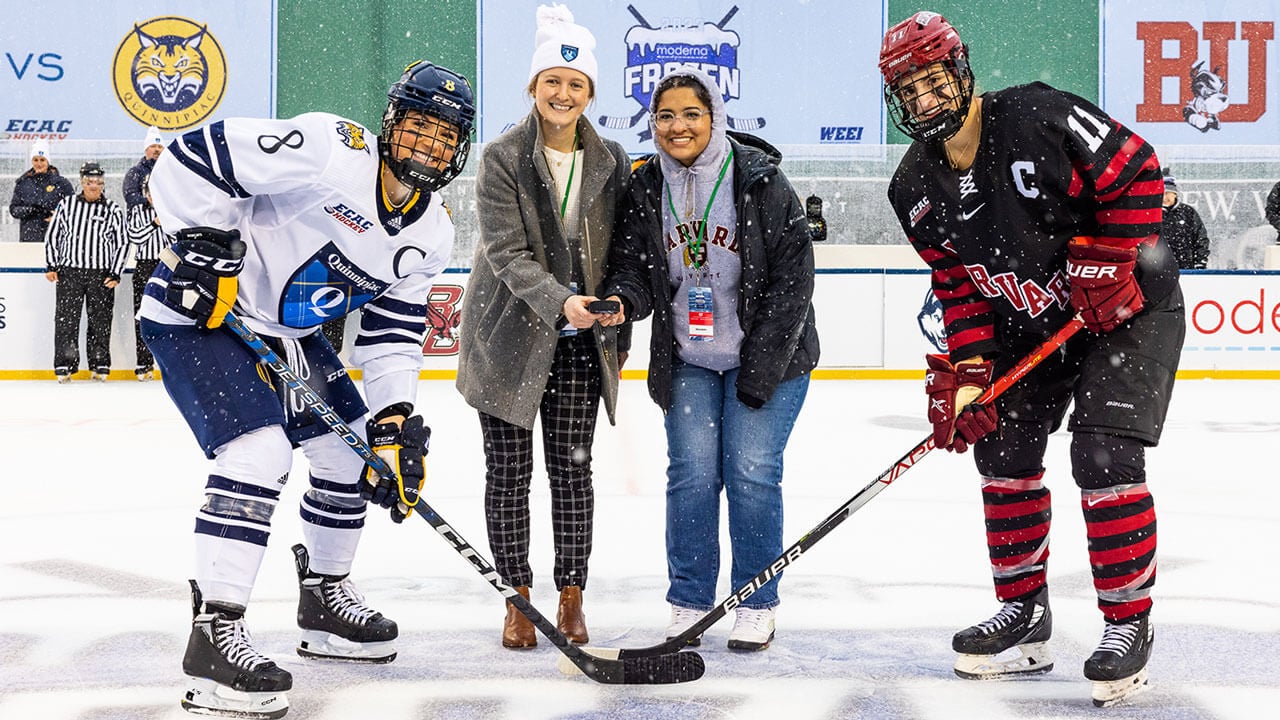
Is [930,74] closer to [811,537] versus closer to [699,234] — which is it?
[699,234]

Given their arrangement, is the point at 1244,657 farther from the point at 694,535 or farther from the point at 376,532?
the point at 376,532

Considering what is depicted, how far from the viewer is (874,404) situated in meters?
6.93

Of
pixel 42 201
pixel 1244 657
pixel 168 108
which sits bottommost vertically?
pixel 1244 657

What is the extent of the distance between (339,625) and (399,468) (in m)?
0.43

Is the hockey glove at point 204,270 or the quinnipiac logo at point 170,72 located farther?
the quinnipiac logo at point 170,72

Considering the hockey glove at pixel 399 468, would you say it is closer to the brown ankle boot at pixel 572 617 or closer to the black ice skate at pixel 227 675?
the black ice skate at pixel 227 675

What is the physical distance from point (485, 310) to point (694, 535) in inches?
24.6

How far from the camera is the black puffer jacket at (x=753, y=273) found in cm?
253

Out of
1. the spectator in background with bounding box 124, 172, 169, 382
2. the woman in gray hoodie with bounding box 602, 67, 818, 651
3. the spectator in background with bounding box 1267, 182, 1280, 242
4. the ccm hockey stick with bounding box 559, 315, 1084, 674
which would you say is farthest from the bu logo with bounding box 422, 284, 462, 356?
the ccm hockey stick with bounding box 559, 315, 1084, 674

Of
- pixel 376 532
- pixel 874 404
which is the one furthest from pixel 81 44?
pixel 376 532

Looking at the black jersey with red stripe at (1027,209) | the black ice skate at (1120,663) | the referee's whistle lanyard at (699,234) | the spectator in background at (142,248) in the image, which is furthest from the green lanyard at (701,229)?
the spectator in background at (142,248)

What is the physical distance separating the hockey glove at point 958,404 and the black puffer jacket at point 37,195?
323 inches

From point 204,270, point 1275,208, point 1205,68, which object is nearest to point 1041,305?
point 204,270

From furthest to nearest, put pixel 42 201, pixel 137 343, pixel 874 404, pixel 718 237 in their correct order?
pixel 42 201, pixel 137 343, pixel 874 404, pixel 718 237
